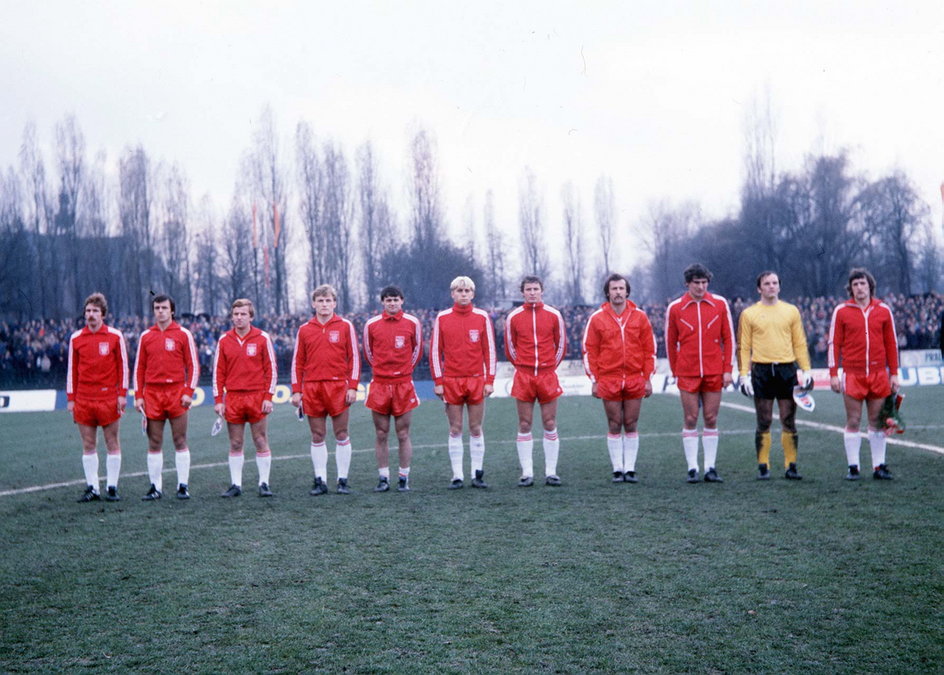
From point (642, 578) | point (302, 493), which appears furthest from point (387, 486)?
point (642, 578)

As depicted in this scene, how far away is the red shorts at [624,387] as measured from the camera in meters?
8.12

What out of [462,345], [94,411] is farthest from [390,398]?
[94,411]

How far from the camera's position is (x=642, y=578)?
4762mm

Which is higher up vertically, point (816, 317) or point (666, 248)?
point (666, 248)

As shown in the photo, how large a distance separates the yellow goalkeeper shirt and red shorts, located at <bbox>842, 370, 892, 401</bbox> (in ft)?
1.37

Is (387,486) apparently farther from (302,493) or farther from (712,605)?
(712,605)

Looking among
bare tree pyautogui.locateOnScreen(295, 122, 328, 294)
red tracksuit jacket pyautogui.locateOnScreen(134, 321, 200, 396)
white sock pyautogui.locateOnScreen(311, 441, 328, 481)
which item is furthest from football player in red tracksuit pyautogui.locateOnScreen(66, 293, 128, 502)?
bare tree pyautogui.locateOnScreen(295, 122, 328, 294)

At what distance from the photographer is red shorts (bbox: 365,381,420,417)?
807 cm

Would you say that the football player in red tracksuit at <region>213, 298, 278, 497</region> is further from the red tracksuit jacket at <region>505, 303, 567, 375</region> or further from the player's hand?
the player's hand

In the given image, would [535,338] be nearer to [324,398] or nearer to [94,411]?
[324,398]

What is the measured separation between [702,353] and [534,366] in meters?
1.64

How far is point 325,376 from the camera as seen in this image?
8.08 m

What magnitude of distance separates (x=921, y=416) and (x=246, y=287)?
3597cm

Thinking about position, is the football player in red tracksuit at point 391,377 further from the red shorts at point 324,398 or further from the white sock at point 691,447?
the white sock at point 691,447
